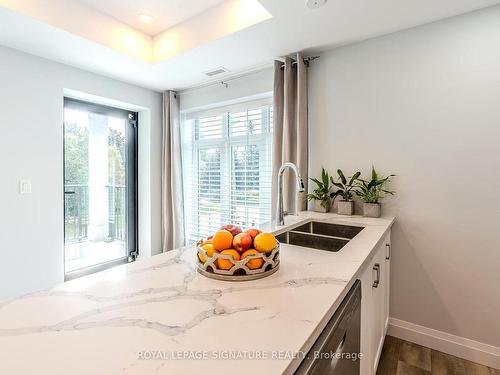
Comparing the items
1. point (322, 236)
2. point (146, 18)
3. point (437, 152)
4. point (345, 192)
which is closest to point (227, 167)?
point (345, 192)

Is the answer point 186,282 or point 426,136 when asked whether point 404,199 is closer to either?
point 426,136

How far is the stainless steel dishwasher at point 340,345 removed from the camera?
0.65 metres

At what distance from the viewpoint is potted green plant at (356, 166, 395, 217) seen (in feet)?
6.52

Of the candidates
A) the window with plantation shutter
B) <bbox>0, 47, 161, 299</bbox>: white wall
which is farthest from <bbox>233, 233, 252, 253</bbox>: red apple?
<bbox>0, 47, 161, 299</bbox>: white wall

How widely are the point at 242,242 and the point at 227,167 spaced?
228 cm

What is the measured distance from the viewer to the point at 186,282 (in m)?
0.88

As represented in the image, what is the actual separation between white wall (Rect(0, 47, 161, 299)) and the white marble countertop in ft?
6.39

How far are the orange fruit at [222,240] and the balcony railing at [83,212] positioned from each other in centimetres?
256

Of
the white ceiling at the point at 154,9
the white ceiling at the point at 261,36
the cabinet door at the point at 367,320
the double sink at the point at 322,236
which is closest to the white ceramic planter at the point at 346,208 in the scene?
the double sink at the point at 322,236

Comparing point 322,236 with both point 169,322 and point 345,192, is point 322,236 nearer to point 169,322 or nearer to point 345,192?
point 345,192

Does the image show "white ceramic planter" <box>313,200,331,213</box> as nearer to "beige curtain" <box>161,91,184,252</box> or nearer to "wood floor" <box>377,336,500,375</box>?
"wood floor" <box>377,336,500,375</box>

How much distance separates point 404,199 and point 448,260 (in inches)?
19.7

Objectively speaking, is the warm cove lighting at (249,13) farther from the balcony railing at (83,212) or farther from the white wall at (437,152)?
the balcony railing at (83,212)

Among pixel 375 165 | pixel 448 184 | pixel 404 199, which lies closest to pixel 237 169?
pixel 375 165
